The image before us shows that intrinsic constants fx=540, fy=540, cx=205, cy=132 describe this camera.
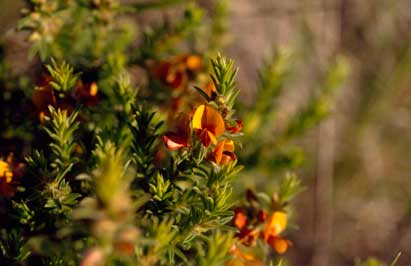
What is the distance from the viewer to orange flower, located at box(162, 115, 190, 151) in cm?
129

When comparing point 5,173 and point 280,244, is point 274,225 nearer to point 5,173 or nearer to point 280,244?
point 280,244

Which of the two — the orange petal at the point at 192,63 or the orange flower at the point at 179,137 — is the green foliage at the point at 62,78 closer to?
the orange flower at the point at 179,137

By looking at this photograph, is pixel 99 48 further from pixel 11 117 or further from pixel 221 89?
pixel 221 89

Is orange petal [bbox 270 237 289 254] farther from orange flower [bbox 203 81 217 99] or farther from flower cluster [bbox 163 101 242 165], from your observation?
orange flower [bbox 203 81 217 99]

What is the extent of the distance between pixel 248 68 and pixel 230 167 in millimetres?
2144

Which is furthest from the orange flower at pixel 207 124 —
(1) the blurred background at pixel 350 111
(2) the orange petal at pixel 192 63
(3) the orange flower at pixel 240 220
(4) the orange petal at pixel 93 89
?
(1) the blurred background at pixel 350 111

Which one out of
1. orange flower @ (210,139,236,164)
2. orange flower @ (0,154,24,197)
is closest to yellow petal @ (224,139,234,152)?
orange flower @ (210,139,236,164)

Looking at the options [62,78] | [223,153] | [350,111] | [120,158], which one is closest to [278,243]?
[223,153]

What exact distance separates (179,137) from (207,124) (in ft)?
0.29

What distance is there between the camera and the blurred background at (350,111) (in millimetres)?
3195

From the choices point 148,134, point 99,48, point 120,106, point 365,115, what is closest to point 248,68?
point 365,115

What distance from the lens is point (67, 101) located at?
1.56 metres

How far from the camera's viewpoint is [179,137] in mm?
1314

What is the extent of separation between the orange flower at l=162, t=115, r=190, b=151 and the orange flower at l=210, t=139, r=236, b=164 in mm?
74
